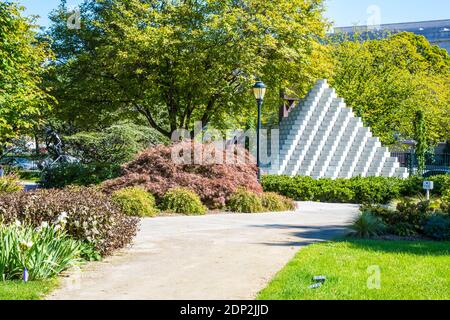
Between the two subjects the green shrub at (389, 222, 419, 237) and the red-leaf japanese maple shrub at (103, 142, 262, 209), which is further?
the red-leaf japanese maple shrub at (103, 142, 262, 209)

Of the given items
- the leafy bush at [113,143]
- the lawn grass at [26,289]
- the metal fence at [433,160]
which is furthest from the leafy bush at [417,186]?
the metal fence at [433,160]

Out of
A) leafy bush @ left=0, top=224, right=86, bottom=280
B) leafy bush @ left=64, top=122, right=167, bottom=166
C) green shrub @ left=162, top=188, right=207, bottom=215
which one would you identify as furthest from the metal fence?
leafy bush @ left=0, top=224, right=86, bottom=280

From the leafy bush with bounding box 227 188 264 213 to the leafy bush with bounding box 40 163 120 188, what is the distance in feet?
22.3

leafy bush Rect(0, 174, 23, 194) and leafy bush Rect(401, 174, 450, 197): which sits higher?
leafy bush Rect(0, 174, 23, 194)

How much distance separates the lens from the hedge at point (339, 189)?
761 inches

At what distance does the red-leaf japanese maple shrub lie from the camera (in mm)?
16172

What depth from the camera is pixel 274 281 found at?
22.8ft

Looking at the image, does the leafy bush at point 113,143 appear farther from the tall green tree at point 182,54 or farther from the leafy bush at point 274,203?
the leafy bush at point 274,203

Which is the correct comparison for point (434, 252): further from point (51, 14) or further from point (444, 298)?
point (51, 14)

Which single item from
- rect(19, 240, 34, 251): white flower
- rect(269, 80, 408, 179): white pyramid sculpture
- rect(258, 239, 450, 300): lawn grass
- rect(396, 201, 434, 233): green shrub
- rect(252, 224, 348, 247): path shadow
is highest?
rect(269, 80, 408, 179): white pyramid sculpture

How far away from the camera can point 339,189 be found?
19.5 meters

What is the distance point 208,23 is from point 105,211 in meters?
13.2

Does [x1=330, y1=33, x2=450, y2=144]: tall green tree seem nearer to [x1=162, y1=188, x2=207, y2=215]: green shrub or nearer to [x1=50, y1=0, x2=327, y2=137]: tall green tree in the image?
[x1=50, y1=0, x2=327, y2=137]: tall green tree

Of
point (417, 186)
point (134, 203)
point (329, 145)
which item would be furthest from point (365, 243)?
point (329, 145)
